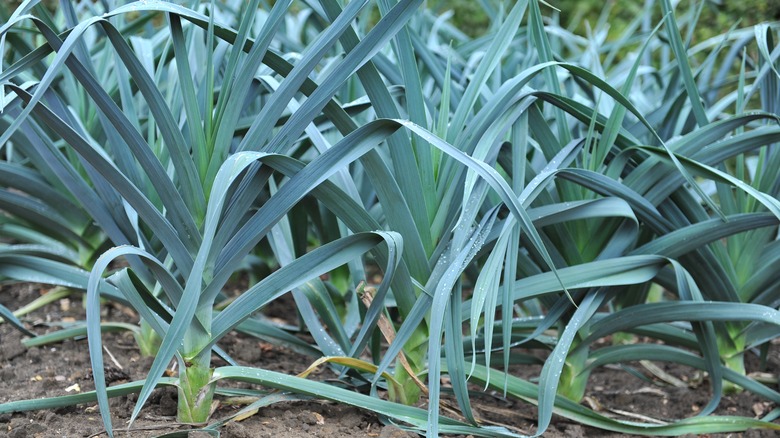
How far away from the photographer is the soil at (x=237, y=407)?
57.4 inches

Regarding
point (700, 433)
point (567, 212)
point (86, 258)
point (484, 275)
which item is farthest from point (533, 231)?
point (86, 258)

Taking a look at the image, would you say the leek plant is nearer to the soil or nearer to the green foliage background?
the soil

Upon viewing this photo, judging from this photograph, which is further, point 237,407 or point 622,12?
point 622,12

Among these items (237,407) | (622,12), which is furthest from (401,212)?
(622,12)

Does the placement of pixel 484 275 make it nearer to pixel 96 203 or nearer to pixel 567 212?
pixel 567 212

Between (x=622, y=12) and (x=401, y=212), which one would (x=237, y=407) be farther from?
(x=622, y=12)

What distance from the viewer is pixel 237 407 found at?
1562 mm

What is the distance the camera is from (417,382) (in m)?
1.55

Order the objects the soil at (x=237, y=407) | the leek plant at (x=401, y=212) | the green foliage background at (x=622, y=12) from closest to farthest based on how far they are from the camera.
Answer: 1. the leek plant at (x=401, y=212)
2. the soil at (x=237, y=407)
3. the green foliage background at (x=622, y=12)

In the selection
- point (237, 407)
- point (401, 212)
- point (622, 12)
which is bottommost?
point (237, 407)

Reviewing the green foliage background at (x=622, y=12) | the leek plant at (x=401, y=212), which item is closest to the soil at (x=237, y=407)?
the leek plant at (x=401, y=212)

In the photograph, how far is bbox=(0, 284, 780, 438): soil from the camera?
1.46 metres

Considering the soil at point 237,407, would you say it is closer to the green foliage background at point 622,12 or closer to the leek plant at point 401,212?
the leek plant at point 401,212

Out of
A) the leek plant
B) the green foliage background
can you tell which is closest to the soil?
the leek plant
